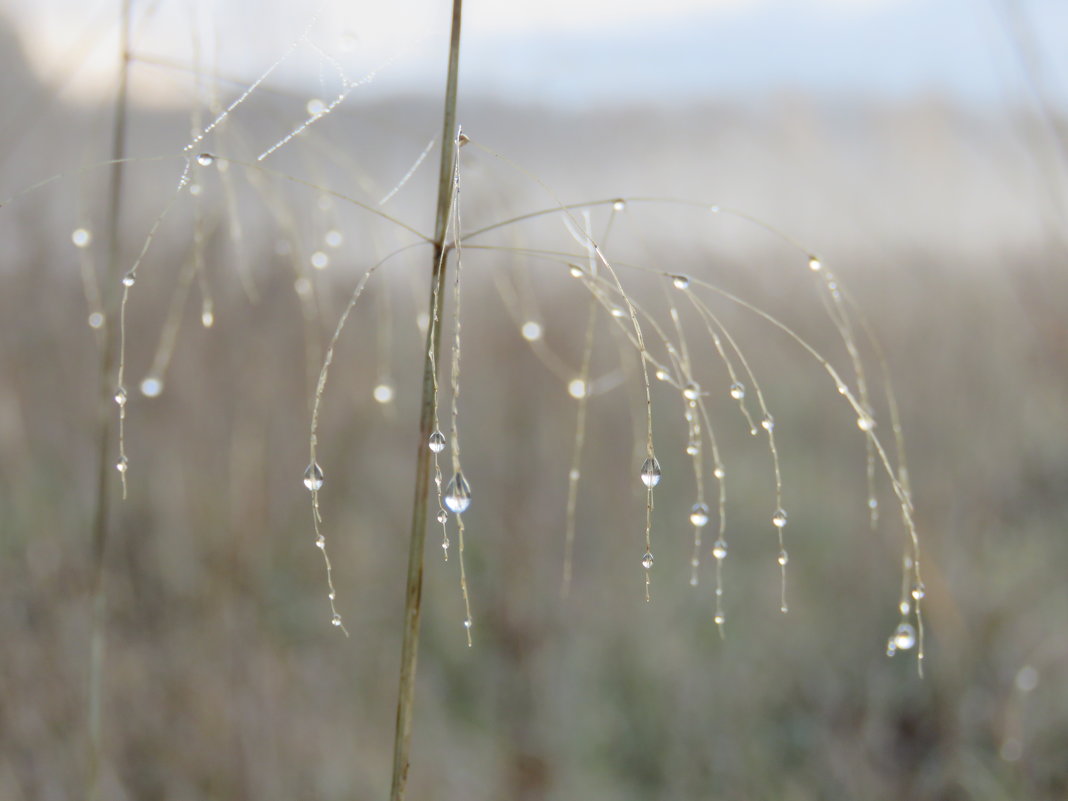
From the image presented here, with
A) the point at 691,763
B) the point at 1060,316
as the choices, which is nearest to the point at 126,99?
the point at 691,763

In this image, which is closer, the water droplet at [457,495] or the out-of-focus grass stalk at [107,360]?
the water droplet at [457,495]

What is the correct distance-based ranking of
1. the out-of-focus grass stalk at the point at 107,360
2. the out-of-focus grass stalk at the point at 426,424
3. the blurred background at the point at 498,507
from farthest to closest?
the blurred background at the point at 498,507 → the out-of-focus grass stalk at the point at 107,360 → the out-of-focus grass stalk at the point at 426,424

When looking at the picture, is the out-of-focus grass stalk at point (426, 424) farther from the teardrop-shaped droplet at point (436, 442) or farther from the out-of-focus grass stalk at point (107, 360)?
the out-of-focus grass stalk at point (107, 360)

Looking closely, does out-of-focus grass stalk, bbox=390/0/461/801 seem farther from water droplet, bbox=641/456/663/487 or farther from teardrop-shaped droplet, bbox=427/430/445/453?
water droplet, bbox=641/456/663/487

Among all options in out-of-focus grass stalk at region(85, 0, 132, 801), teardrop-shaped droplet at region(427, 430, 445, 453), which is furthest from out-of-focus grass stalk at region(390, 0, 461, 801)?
out-of-focus grass stalk at region(85, 0, 132, 801)

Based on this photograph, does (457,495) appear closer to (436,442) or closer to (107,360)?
(436,442)

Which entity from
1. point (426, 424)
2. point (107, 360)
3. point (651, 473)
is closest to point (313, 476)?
point (426, 424)

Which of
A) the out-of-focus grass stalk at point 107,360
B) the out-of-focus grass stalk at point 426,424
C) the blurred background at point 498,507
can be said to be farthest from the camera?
the blurred background at point 498,507

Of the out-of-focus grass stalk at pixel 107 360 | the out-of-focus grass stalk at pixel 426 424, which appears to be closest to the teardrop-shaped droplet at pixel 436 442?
the out-of-focus grass stalk at pixel 426 424

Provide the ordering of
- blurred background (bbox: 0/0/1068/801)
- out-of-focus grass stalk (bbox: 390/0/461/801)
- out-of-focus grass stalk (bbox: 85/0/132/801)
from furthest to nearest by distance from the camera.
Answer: blurred background (bbox: 0/0/1068/801) → out-of-focus grass stalk (bbox: 85/0/132/801) → out-of-focus grass stalk (bbox: 390/0/461/801)
